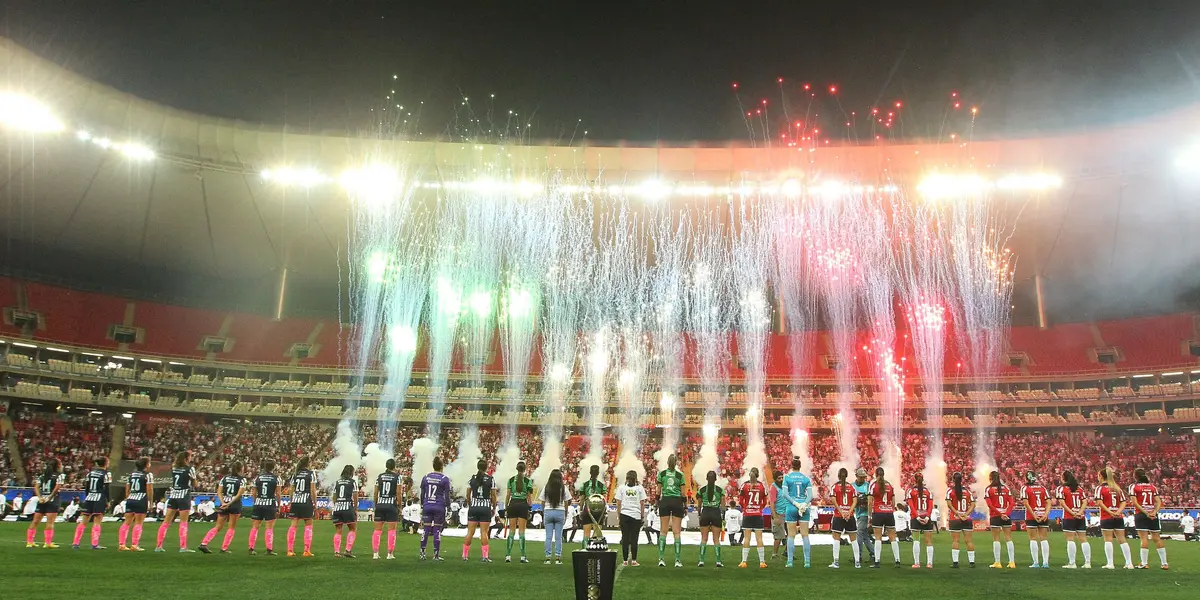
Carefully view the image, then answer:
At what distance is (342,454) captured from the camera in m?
40.0

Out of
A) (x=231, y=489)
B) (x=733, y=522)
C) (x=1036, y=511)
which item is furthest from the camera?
(x=733, y=522)

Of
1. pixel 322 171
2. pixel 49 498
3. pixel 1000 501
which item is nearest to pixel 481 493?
pixel 49 498

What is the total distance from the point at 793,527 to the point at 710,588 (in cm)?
424

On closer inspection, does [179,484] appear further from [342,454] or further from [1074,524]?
[342,454]

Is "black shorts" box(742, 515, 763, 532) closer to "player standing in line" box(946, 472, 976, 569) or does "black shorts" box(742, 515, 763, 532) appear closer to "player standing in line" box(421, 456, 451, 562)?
"player standing in line" box(946, 472, 976, 569)

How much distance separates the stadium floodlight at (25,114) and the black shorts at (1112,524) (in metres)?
42.1

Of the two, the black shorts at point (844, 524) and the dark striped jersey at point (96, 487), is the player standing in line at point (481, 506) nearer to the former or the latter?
the black shorts at point (844, 524)

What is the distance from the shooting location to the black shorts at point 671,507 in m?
13.3

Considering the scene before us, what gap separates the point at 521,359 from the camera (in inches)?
2020

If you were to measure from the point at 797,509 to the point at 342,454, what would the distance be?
3142cm

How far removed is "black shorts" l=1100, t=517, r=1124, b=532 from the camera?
13.3 metres

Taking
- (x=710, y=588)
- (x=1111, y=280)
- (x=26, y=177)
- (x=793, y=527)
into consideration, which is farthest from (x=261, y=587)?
(x=1111, y=280)

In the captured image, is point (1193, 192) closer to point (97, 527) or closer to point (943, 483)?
point (943, 483)

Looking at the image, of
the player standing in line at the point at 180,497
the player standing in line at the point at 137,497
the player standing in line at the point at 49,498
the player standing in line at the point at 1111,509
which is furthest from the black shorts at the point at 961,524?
the player standing in line at the point at 49,498
